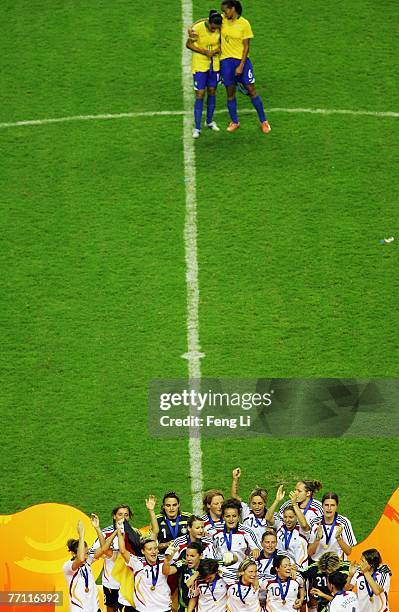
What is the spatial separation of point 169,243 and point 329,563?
5550 millimetres

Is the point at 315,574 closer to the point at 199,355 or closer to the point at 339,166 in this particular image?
the point at 199,355

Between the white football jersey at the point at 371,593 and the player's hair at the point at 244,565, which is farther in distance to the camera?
the white football jersey at the point at 371,593

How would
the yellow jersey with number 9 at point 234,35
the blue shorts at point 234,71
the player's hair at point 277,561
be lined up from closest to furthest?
the player's hair at point 277,561, the yellow jersey with number 9 at point 234,35, the blue shorts at point 234,71

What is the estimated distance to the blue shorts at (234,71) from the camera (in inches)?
621

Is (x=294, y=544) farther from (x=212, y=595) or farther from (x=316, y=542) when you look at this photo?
(x=212, y=595)

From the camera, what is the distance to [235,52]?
15703 mm

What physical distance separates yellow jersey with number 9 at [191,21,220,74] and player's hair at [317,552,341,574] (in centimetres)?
708

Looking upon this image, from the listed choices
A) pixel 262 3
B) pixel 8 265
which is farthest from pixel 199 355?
pixel 262 3

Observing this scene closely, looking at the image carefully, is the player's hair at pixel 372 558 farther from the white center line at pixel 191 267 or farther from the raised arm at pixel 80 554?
the white center line at pixel 191 267

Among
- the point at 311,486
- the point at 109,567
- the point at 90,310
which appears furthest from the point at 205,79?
the point at 109,567

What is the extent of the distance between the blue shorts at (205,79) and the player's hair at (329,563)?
703 cm

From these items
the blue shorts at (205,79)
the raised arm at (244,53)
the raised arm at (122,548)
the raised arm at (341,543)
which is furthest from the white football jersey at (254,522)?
the blue shorts at (205,79)

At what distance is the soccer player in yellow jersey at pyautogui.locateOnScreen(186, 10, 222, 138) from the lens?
15617 mm

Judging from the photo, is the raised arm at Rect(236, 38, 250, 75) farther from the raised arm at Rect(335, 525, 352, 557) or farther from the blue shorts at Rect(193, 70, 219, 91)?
the raised arm at Rect(335, 525, 352, 557)
